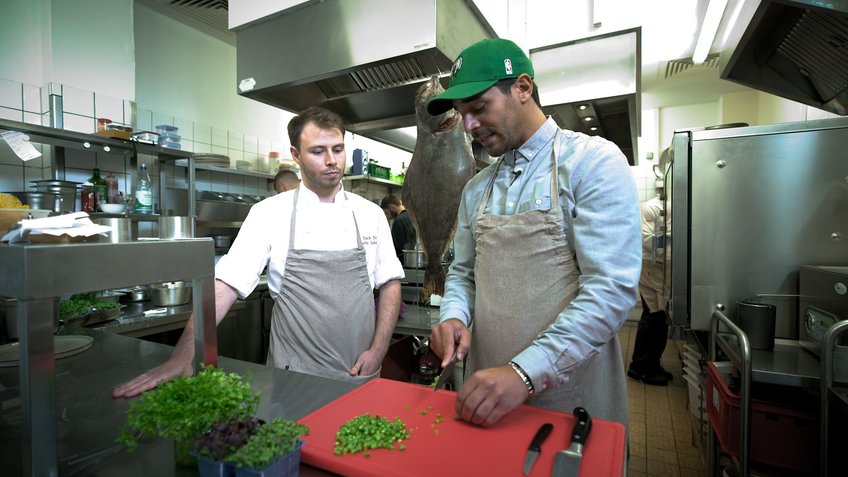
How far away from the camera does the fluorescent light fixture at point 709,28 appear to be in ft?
10.6

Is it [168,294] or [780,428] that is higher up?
[168,294]

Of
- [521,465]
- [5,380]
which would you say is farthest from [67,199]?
[521,465]

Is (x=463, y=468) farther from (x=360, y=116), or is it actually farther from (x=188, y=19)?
(x=188, y=19)

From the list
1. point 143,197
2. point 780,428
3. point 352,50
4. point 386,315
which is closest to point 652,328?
point 780,428

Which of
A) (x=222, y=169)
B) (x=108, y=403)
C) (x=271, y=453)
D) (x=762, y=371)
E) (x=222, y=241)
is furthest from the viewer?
(x=222, y=169)

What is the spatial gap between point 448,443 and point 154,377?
0.79 m

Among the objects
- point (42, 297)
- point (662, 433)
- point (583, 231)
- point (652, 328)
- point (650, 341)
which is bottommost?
point (662, 433)

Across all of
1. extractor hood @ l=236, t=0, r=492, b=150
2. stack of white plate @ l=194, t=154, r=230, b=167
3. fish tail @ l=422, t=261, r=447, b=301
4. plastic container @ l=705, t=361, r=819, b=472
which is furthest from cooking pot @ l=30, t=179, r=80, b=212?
plastic container @ l=705, t=361, r=819, b=472

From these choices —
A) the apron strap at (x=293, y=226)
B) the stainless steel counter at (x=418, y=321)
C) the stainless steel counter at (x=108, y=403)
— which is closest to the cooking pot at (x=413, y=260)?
the stainless steel counter at (x=418, y=321)

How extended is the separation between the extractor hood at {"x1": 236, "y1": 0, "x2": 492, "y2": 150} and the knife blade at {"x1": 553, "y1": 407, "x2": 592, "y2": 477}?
1390 millimetres

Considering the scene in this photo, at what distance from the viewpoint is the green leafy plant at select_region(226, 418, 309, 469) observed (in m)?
0.63

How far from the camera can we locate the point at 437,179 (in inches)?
74.5

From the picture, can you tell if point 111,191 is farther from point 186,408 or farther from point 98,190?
point 186,408

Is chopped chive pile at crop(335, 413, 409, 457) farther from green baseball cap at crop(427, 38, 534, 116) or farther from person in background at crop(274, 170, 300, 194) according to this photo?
person in background at crop(274, 170, 300, 194)
